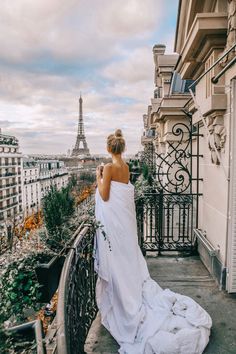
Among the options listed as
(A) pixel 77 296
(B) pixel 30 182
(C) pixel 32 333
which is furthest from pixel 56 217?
(B) pixel 30 182

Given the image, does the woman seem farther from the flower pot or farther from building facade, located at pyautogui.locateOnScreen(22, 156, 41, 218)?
building facade, located at pyautogui.locateOnScreen(22, 156, 41, 218)

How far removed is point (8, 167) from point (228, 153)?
59705mm

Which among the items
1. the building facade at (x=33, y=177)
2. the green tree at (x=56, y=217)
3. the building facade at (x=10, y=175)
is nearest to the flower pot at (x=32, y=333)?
the green tree at (x=56, y=217)

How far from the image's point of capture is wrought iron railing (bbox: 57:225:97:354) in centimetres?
192

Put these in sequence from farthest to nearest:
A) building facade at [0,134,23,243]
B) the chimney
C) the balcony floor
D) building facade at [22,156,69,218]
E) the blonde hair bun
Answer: building facade at [22,156,69,218] < building facade at [0,134,23,243] < the chimney < the blonde hair bun < the balcony floor

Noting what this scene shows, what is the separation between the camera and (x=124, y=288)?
10.6ft

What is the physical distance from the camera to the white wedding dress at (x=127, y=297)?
9.71 feet

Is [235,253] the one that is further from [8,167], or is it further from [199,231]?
[8,167]

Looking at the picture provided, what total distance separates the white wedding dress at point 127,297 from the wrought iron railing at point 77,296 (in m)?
0.13

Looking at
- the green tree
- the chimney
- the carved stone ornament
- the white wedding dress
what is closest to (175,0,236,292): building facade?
the carved stone ornament

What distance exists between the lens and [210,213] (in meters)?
4.94

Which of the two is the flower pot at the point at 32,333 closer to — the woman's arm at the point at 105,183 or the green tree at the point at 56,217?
the green tree at the point at 56,217

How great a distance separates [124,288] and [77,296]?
82cm

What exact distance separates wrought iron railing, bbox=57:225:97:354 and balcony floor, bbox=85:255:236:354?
258 mm
